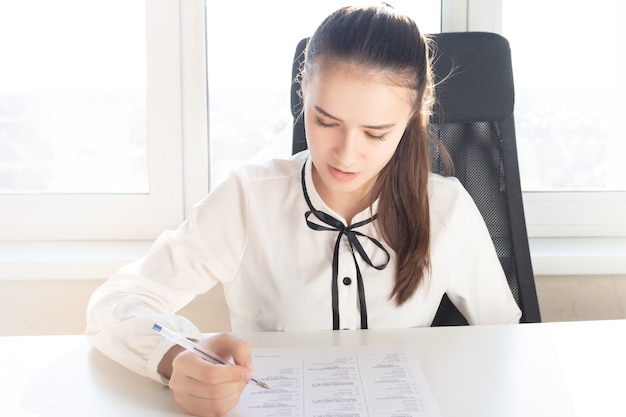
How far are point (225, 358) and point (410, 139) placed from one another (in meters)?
0.60

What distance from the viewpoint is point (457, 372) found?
95 cm

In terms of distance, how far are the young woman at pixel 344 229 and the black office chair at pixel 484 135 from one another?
7 centimetres

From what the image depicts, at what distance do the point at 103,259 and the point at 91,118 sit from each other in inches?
16.3

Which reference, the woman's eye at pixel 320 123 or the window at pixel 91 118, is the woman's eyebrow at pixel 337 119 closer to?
the woman's eye at pixel 320 123

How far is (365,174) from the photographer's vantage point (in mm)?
1151

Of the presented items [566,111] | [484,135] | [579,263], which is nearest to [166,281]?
[484,135]

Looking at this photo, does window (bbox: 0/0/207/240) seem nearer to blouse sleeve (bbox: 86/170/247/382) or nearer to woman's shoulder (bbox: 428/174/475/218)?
blouse sleeve (bbox: 86/170/247/382)

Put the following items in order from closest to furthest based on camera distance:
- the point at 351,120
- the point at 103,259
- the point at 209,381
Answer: the point at 209,381, the point at 351,120, the point at 103,259

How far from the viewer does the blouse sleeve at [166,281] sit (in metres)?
0.97

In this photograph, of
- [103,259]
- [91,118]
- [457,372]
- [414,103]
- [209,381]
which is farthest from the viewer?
[91,118]

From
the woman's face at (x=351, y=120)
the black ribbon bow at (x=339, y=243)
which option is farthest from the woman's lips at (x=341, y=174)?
the black ribbon bow at (x=339, y=243)

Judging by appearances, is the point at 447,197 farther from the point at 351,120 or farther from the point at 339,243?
the point at 351,120

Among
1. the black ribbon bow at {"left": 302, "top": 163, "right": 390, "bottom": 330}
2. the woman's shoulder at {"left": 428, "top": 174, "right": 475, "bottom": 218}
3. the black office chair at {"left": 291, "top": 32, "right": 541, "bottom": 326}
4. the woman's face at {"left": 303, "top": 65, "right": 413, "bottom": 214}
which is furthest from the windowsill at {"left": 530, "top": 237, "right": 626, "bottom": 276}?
the woman's face at {"left": 303, "top": 65, "right": 413, "bottom": 214}

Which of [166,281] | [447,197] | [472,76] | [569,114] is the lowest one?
[166,281]
